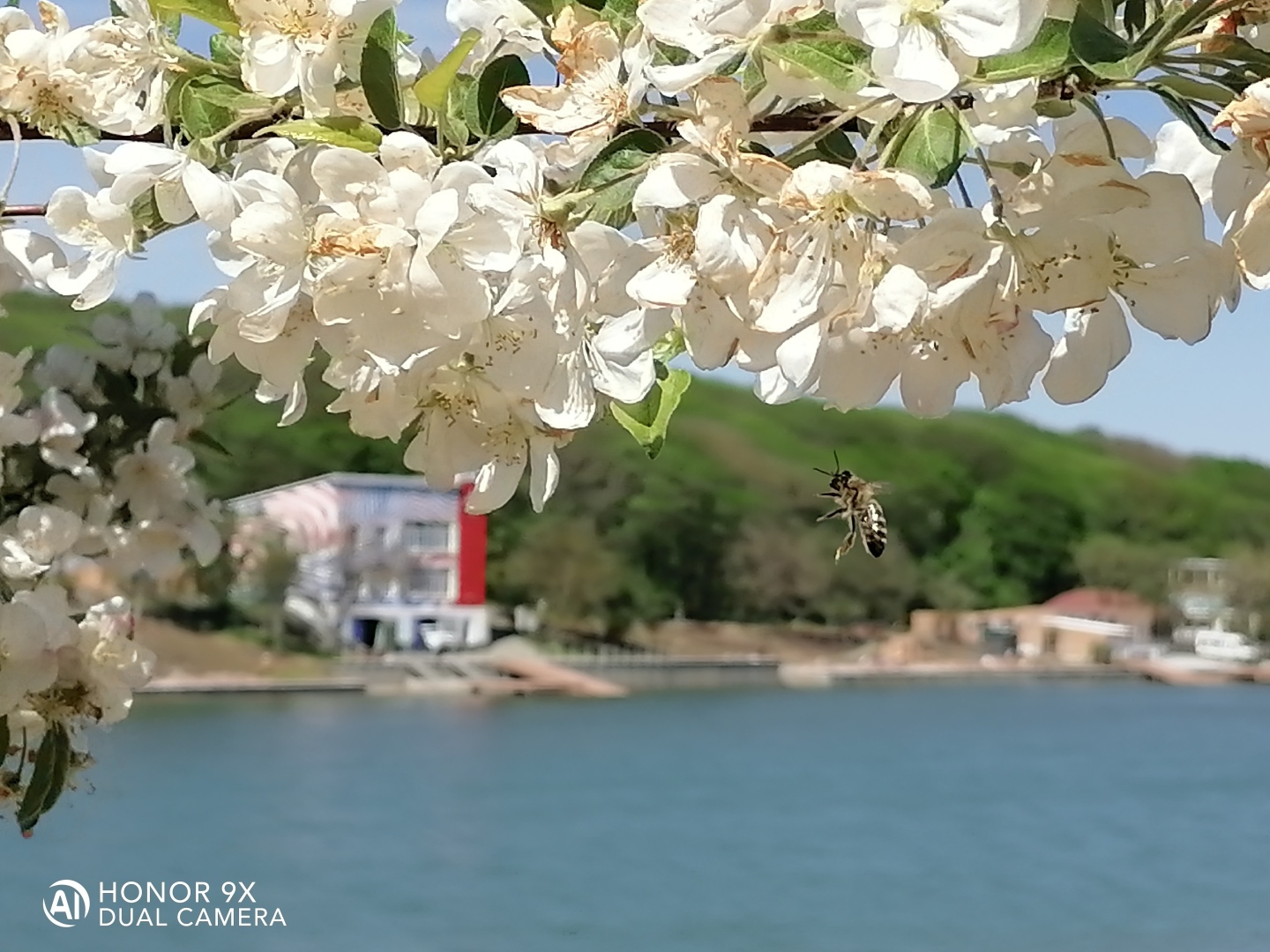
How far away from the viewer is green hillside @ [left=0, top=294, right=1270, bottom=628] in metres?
7.40

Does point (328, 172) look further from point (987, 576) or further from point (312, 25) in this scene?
point (987, 576)

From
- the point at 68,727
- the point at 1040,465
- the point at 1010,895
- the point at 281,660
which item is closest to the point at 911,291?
the point at 68,727

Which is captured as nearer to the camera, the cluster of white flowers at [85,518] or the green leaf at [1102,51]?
the green leaf at [1102,51]

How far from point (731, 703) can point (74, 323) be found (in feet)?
24.4

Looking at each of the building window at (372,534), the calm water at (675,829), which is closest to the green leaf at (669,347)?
the calm water at (675,829)

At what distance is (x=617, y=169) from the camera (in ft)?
0.71

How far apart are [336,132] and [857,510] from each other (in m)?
0.22

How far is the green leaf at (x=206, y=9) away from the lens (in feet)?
0.85

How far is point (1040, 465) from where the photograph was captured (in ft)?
29.7

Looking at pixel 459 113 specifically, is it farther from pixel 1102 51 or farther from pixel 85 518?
pixel 85 518

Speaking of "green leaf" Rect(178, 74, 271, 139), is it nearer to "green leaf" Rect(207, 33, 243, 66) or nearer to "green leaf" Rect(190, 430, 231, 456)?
"green leaf" Rect(207, 33, 243, 66)

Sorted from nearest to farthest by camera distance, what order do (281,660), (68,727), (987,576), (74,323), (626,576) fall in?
1. (68,727)
2. (74,323)
3. (281,660)
4. (626,576)
5. (987,576)

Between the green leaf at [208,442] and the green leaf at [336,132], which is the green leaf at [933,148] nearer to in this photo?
the green leaf at [336,132]

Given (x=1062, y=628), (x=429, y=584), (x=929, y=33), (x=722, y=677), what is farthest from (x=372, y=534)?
(x=929, y=33)
